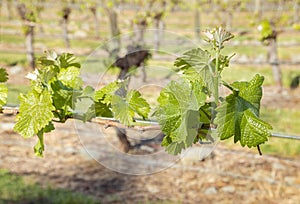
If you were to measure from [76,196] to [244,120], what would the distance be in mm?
3063

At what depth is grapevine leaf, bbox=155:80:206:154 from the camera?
40.7 inches

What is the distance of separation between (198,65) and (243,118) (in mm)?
169

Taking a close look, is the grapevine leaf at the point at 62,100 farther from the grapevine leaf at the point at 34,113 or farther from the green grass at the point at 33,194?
the green grass at the point at 33,194

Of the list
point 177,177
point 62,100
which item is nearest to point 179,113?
point 62,100

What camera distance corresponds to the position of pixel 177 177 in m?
4.39

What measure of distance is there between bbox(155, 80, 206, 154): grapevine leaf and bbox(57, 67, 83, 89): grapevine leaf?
347 mm

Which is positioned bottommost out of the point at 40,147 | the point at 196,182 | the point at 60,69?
the point at 196,182

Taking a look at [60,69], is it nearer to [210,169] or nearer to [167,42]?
[210,169]

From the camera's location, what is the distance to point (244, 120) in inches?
40.9

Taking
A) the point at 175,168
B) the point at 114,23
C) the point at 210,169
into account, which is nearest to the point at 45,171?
the point at 175,168

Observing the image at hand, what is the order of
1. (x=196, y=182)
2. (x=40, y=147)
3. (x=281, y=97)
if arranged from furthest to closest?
(x=281, y=97) → (x=196, y=182) → (x=40, y=147)

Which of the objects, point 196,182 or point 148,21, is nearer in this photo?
point 196,182

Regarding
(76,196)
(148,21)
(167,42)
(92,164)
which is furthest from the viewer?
(167,42)

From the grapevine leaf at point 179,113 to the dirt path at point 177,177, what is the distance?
9.58 ft
